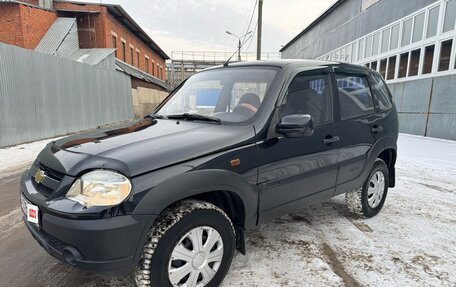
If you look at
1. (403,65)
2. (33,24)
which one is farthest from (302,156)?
(33,24)

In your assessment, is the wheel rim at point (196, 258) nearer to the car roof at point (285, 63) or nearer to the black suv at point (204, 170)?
the black suv at point (204, 170)

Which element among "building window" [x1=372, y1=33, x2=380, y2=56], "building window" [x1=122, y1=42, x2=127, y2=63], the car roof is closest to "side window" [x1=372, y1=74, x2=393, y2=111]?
the car roof

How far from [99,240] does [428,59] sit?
43.4ft

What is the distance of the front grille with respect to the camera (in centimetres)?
218

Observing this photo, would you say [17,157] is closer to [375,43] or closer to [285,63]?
[285,63]

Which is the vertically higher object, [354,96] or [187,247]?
[354,96]

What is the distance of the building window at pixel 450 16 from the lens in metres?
10.3

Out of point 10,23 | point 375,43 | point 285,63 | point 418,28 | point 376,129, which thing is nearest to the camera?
point 285,63

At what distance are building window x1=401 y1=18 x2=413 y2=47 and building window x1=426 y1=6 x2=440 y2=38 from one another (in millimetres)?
1195

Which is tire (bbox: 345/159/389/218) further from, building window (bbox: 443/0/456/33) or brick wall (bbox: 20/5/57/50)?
brick wall (bbox: 20/5/57/50)

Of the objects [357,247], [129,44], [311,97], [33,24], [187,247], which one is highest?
[129,44]

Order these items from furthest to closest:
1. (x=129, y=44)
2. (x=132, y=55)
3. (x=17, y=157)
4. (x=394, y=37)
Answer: (x=132, y=55), (x=129, y=44), (x=394, y=37), (x=17, y=157)

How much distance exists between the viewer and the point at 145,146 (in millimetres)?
2254

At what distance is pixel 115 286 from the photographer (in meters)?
2.55
